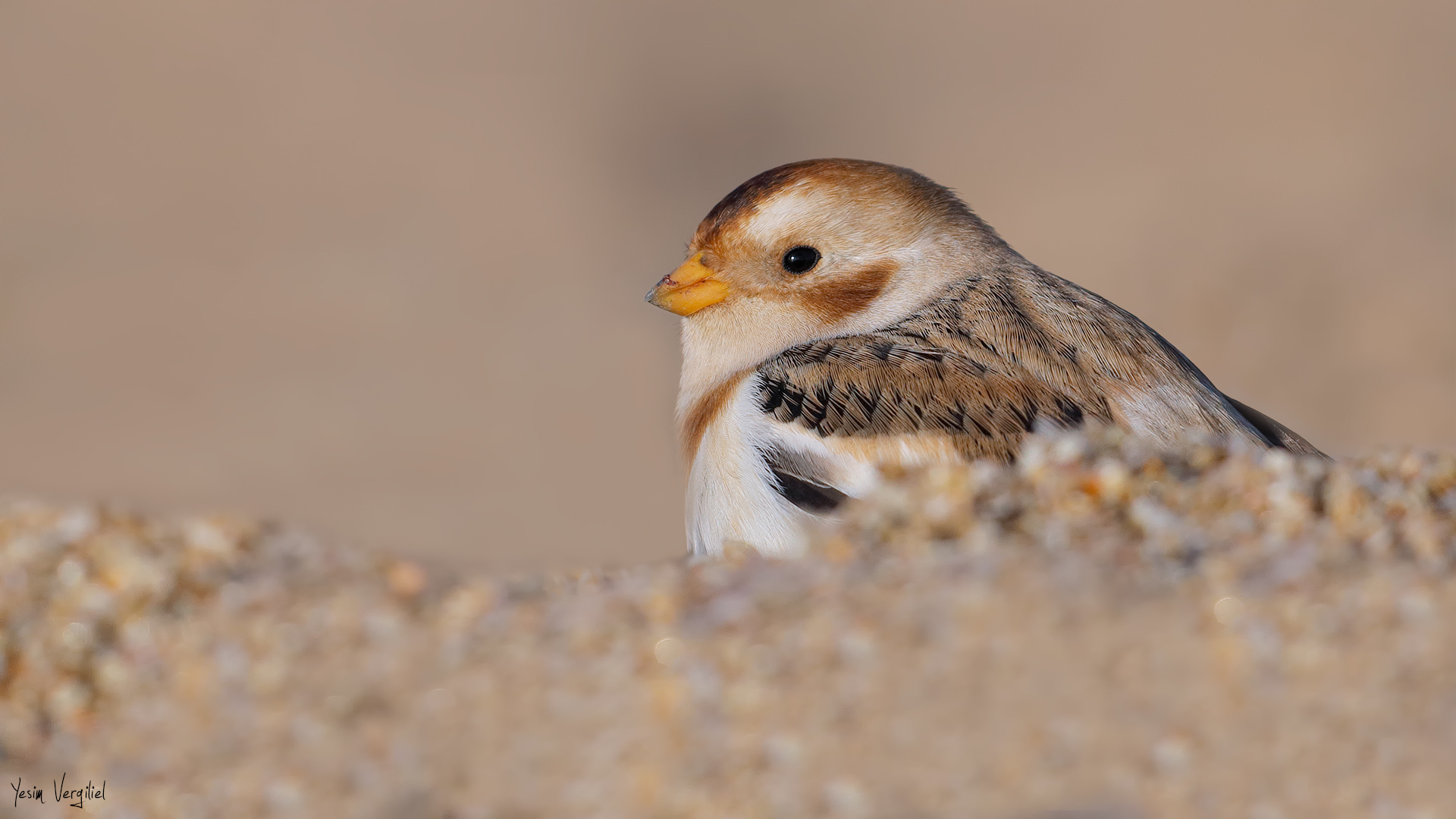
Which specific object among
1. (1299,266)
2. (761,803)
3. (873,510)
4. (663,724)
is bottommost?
(761,803)

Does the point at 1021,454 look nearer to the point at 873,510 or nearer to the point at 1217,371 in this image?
the point at 873,510

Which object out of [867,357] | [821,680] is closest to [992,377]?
[867,357]

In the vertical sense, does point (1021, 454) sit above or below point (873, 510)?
above

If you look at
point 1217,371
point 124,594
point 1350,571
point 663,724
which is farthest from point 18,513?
point 1217,371
